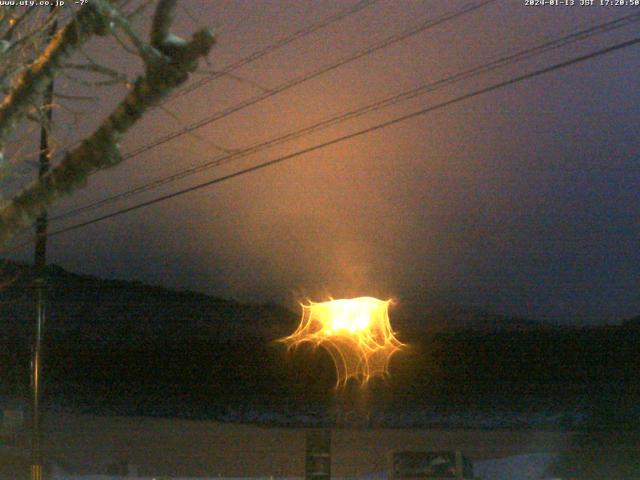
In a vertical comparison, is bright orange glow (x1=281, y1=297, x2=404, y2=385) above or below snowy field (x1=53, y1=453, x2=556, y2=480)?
above

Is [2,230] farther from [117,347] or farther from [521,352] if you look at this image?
[117,347]

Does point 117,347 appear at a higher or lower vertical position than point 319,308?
lower

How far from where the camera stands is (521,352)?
1088 inches

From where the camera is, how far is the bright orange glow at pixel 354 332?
1938 cm

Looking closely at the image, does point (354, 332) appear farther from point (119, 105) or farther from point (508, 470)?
point (119, 105)

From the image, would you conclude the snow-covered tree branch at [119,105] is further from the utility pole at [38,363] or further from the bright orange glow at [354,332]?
the bright orange glow at [354,332]

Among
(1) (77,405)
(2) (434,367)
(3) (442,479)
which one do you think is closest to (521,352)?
(2) (434,367)

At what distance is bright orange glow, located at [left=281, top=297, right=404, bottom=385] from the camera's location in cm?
1938

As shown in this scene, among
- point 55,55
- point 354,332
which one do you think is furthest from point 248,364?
point 55,55

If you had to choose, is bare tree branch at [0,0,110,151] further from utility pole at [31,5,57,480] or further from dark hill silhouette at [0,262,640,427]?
dark hill silhouette at [0,262,640,427]

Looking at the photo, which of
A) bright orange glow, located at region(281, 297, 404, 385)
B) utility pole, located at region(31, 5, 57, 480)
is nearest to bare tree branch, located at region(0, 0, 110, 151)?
utility pole, located at region(31, 5, 57, 480)

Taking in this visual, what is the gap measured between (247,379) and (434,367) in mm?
6158

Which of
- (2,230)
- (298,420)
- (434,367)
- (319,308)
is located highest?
(2,230)

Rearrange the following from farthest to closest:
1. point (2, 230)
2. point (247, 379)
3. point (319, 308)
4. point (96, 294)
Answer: point (96, 294)
point (247, 379)
point (319, 308)
point (2, 230)
